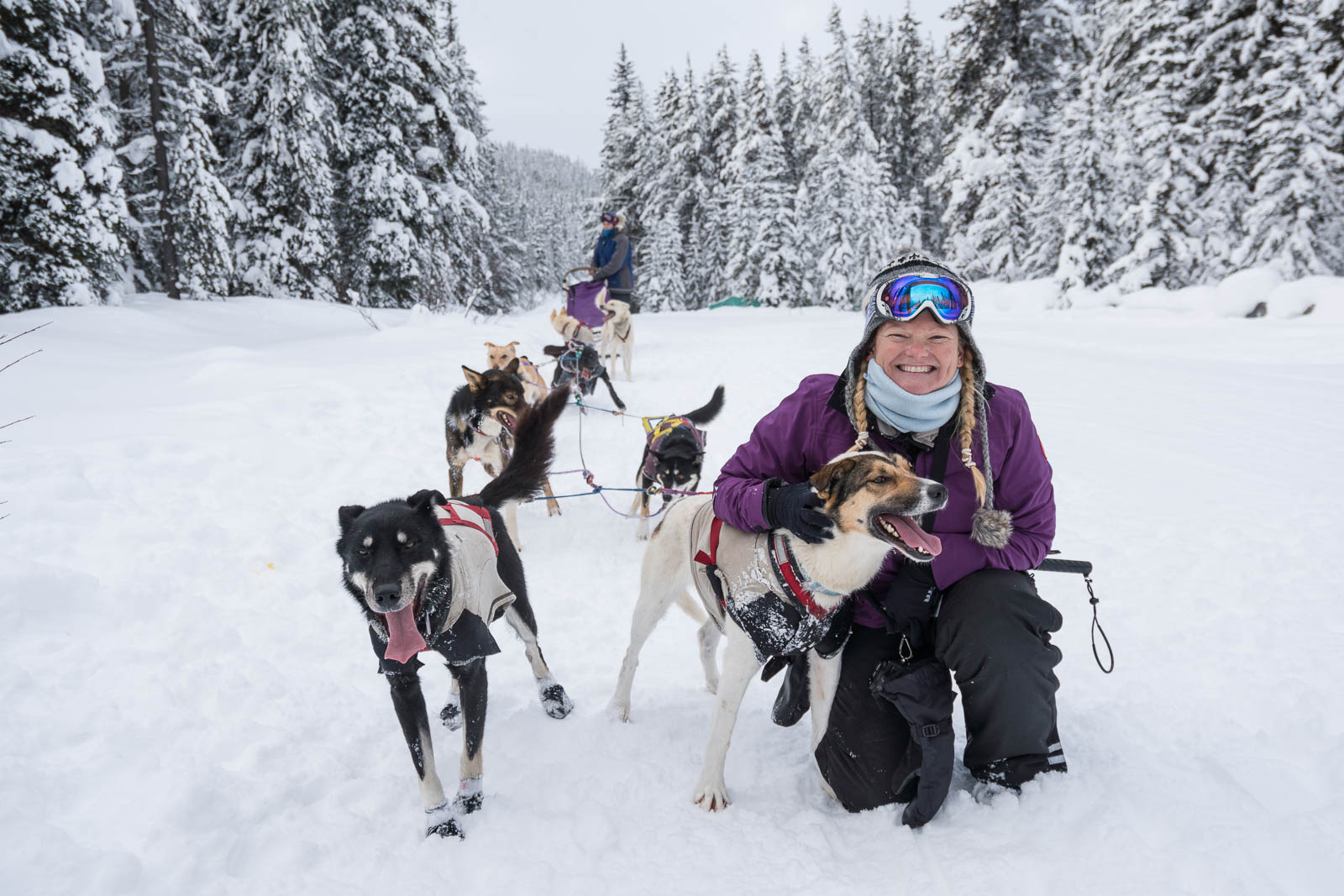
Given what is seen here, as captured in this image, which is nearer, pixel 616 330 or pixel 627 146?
pixel 616 330

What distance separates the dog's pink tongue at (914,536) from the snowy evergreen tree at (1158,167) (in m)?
14.6

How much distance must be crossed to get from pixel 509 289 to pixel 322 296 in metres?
17.0

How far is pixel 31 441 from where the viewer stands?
3.92m

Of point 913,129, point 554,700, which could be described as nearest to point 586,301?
point 554,700

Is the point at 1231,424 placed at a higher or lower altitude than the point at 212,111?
lower

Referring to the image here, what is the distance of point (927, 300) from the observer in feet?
6.79

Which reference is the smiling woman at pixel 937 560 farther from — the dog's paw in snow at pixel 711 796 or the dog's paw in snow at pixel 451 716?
the dog's paw in snow at pixel 451 716

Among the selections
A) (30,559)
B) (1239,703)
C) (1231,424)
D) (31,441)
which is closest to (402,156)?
(31,441)

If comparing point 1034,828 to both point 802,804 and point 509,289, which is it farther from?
point 509,289

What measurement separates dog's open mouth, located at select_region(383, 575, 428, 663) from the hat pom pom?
72.6 inches

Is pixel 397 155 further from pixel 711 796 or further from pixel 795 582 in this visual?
pixel 711 796

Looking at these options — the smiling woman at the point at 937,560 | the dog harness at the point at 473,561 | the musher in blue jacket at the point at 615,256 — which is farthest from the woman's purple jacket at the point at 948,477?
the musher in blue jacket at the point at 615,256

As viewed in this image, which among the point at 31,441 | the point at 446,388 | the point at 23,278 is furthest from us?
the point at 23,278

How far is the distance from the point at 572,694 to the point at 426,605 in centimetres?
117
